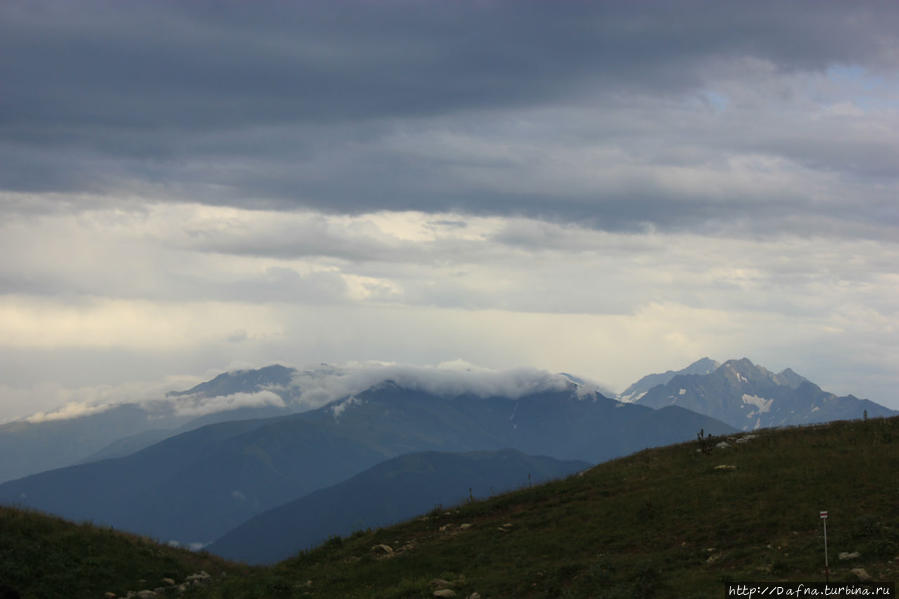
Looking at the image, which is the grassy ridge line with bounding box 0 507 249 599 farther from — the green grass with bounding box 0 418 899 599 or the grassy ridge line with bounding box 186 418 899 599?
the grassy ridge line with bounding box 186 418 899 599

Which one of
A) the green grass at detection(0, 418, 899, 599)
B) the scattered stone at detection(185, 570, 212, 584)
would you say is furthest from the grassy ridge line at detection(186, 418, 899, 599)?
the scattered stone at detection(185, 570, 212, 584)

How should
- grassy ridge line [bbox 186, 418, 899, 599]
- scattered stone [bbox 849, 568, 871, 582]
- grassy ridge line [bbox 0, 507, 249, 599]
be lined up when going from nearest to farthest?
scattered stone [bbox 849, 568, 871, 582]
grassy ridge line [bbox 186, 418, 899, 599]
grassy ridge line [bbox 0, 507, 249, 599]

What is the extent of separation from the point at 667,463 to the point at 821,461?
11.3m

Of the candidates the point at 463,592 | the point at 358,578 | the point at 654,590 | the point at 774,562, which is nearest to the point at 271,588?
the point at 358,578

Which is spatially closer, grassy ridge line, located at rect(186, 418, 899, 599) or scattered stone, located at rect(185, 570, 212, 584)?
grassy ridge line, located at rect(186, 418, 899, 599)

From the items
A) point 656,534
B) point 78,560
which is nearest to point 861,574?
Result: point 656,534

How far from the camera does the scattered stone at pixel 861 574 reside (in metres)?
28.1

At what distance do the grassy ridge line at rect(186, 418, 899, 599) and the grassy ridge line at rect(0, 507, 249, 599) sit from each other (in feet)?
18.2

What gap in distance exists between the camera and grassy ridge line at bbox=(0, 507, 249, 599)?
42.7 meters

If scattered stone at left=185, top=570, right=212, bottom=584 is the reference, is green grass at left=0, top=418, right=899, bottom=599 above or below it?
above

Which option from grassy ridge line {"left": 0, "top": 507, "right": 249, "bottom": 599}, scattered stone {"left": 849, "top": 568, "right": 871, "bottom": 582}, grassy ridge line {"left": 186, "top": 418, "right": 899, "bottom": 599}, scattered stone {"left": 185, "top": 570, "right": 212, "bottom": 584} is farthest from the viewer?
scattered stone {"left": 185, "top": 570, "right": 212, "bottom": 584}

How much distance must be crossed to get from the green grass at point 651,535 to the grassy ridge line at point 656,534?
9 cm

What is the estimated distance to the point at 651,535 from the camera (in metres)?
39.5

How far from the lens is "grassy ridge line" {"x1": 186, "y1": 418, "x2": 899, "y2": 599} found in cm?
3241
